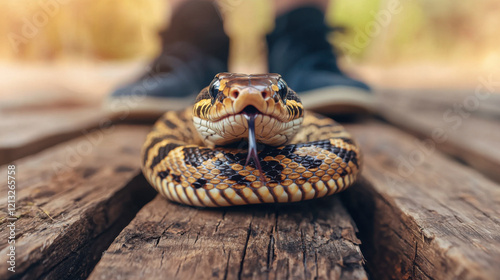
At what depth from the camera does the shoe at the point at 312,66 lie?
10.6ft

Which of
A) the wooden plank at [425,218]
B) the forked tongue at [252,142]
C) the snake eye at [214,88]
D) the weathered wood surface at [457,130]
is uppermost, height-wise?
the snake eye at [214,88]

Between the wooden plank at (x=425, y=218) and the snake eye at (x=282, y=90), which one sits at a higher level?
the snake eye at (x=282, y=90)

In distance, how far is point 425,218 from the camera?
54.4 inches

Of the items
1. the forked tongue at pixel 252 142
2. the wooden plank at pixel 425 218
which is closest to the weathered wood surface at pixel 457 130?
the wooden plank at pixel 425 218

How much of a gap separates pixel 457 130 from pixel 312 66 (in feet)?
4.85

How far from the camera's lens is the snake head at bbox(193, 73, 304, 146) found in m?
1.44

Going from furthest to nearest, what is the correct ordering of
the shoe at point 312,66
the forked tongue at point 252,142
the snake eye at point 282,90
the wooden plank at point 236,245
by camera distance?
the shoe at point 312,66
the snake eye at point 282,90
the forked tongue at point 252,142
the wooden plank at point 236,245

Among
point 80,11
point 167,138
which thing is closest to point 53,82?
point 80,11

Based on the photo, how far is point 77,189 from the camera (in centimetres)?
174

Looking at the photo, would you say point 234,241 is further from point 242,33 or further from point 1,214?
point 242,33

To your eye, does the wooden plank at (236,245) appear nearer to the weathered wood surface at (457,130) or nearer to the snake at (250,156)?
the snake at (250,156)

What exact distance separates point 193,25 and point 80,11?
310 cm

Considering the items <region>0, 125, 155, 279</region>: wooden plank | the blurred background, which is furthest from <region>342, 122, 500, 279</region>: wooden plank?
the blurred background

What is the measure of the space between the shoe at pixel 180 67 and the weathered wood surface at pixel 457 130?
209 centimetres
